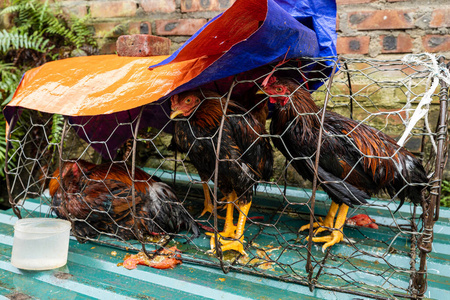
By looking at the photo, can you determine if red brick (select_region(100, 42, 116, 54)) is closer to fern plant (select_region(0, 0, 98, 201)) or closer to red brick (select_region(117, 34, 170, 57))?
fern plant (select_region(0, 0, 98, 201))

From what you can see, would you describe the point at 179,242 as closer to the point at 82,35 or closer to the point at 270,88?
the point at 270,88

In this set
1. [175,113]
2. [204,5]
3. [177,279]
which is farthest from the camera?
[204,5]

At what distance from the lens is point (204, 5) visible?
258 cm

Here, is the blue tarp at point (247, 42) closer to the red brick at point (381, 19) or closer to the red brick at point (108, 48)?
the red brick at point (381, 19)

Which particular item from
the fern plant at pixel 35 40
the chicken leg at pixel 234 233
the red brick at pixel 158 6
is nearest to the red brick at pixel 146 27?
Result: the red brick at pixel 158 6

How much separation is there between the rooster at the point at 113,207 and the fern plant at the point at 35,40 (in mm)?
1087

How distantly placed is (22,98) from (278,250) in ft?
4.53

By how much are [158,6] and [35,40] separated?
1.02 metres

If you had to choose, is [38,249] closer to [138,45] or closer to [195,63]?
[195,63]

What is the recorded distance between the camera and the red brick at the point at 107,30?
2.78 m

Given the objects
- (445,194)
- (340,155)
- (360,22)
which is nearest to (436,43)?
→ (360,22)

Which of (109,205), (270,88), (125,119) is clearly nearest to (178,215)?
(109,205)

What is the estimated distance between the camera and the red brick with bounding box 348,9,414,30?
2.20 meters

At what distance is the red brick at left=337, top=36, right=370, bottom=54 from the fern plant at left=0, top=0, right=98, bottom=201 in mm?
1930
